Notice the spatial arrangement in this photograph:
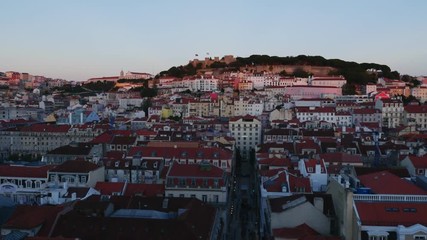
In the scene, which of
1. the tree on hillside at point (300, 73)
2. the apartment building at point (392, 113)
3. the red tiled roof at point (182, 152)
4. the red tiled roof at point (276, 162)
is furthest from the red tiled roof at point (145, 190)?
the tree on hillside at point (300, 73)

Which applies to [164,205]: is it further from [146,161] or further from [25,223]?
[146,161]

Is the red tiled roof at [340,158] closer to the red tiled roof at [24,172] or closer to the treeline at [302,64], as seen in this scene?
the red tiled roof at [24,172]

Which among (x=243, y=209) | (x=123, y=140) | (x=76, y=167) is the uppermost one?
(x=76, y=167)

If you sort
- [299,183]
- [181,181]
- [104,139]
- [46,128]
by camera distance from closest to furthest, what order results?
[299,183]
[181,181]
[104,139]
[46,128]

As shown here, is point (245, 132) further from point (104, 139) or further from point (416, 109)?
point (416, 109)

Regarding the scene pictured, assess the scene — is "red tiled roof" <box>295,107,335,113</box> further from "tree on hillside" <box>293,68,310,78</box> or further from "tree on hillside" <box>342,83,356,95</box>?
"tree on hillside" <box>293,68,310,78</box>

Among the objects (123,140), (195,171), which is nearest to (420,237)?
(195,171)

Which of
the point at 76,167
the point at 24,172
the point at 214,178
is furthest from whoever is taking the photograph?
the point at 76,167
